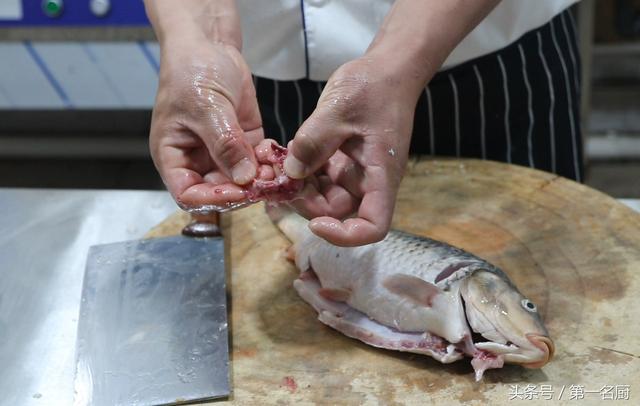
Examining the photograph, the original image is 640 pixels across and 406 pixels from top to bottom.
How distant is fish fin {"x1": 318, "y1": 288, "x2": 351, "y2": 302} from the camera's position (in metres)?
1.41

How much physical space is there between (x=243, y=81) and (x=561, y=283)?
0.62 meters

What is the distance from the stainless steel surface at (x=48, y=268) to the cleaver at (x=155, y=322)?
60mm

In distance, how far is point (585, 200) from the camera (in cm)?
163

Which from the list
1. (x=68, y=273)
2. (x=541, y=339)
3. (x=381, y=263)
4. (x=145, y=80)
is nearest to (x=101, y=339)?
(x=68, y=273)

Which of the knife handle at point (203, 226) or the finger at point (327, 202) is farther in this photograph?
the knife handle at point (203, 226)

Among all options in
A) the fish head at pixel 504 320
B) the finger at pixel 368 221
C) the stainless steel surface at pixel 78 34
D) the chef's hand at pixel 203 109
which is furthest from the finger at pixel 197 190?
the stainless steel surface at pixel 78 34

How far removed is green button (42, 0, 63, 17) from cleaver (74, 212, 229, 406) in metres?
1.22

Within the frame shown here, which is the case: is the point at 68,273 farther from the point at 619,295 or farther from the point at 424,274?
the point at 619,295

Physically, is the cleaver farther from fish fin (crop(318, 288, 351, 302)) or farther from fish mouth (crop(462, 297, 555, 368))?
fish mouth (crop(462, 297, 555, 368))

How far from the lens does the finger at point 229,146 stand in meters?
1.29

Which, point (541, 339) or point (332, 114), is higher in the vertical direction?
point (332, 114)

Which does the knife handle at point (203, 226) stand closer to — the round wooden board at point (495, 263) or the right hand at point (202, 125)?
the round wooden board at point (495, 263)

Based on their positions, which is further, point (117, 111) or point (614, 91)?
point (614, 91)

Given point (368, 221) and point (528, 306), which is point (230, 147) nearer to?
point (368, 221)
